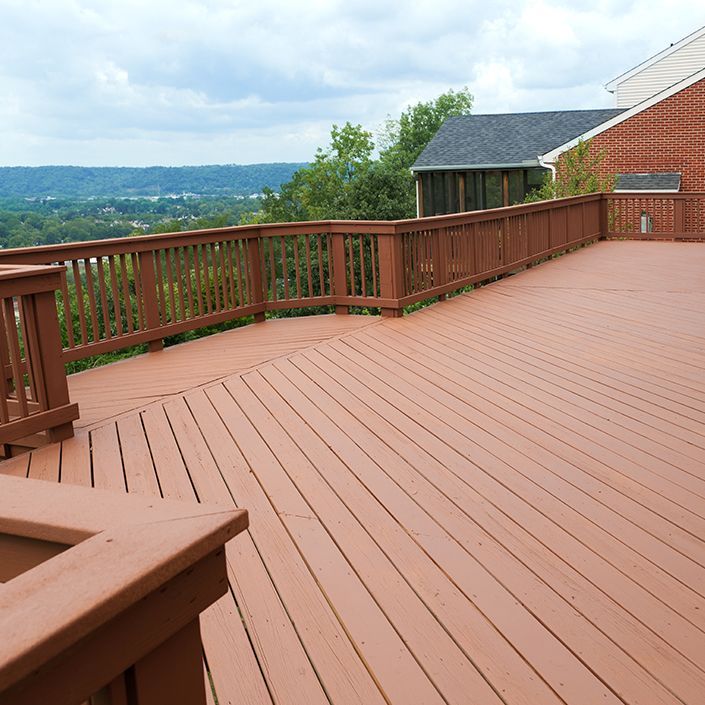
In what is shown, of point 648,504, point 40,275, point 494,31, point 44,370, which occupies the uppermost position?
point 494,31

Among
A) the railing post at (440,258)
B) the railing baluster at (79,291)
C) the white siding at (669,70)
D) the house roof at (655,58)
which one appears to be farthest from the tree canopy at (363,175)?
the railing baluster at (79,291)

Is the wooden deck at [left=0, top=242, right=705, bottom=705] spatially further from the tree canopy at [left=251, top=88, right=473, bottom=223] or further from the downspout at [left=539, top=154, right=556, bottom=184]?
the tree canopy at [left=251, top=88, right=473, bottom=223]

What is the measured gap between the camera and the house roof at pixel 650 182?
63.8 feet

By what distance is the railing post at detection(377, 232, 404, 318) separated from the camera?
7473 mm

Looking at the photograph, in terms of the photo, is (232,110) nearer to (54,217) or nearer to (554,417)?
(54,217)

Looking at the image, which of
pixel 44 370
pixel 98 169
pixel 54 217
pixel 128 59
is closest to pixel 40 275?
pixel 44 370

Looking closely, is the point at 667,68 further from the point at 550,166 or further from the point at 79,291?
Answer: the point at 79,291

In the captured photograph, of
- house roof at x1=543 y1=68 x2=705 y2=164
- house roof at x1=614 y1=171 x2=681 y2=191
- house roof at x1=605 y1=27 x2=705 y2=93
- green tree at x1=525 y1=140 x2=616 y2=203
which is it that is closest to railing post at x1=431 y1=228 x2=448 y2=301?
green tree at x1=525 y1=140 x2=616 y2=203

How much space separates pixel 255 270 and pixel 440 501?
14.5ft

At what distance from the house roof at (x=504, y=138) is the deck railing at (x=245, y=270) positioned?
13458mm

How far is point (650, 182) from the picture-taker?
19703 mm

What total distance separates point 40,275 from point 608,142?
18.4 meters

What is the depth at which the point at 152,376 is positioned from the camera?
18.6ft

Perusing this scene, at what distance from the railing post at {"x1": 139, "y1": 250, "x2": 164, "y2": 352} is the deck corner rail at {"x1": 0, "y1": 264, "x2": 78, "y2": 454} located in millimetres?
1925
